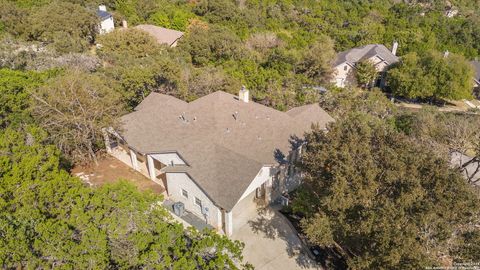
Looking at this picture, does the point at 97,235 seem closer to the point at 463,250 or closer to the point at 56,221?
the point at 56,221

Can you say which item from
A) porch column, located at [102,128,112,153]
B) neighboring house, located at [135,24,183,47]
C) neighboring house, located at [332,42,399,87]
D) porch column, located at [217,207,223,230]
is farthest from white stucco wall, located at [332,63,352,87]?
porch column, located at [217,207,223,230]

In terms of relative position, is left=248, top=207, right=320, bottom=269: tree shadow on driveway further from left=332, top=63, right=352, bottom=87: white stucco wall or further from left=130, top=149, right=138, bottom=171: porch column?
left=332, top=63, right=352, bottom=87: white stucco wall

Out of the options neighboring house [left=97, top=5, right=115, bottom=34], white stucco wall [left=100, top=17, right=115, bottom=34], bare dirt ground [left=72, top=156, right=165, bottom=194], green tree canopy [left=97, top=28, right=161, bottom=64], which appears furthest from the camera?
white stucco wall [left=100, top=17, right=115, bottom=34]

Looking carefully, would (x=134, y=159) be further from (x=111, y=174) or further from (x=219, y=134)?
(x=219, y=134)

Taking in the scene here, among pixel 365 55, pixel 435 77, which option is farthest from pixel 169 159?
pixel 365 55

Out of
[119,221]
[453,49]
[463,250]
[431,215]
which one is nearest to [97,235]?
[119,221]

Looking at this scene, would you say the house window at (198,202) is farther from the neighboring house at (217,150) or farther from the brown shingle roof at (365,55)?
the brown shingle roof at (365,55)
